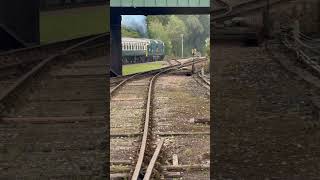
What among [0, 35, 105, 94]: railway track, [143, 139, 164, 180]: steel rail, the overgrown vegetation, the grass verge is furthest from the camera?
the grass verge

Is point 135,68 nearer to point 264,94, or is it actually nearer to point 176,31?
point 176,31

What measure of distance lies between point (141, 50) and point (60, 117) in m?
24.1

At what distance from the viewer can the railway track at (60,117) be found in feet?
9.45

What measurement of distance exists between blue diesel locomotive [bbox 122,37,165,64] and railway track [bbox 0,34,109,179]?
19.1 metres

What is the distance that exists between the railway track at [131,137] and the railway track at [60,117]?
785 mm

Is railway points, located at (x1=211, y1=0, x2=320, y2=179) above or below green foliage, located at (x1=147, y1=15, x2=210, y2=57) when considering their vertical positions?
below

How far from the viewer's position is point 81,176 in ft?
9.84

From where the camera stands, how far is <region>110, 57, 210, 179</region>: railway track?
3.95 m

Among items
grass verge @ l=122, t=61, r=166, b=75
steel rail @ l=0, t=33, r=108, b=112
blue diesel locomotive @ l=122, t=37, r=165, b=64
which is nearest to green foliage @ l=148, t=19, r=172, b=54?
blue diesel locomotive @ l=122, t=37, r=165, b=64

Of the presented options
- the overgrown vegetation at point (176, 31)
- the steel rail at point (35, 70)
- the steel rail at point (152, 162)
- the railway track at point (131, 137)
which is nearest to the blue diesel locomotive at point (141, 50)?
the overgrown vegetation at point (176, 31)

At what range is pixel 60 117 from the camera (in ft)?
9.42

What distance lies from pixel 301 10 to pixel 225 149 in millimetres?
1029

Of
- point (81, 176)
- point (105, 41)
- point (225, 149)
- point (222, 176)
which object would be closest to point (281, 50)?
point (225, 149)

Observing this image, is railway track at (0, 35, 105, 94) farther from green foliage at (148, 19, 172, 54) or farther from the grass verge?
green foliage at (148, 19, 172, 54)
